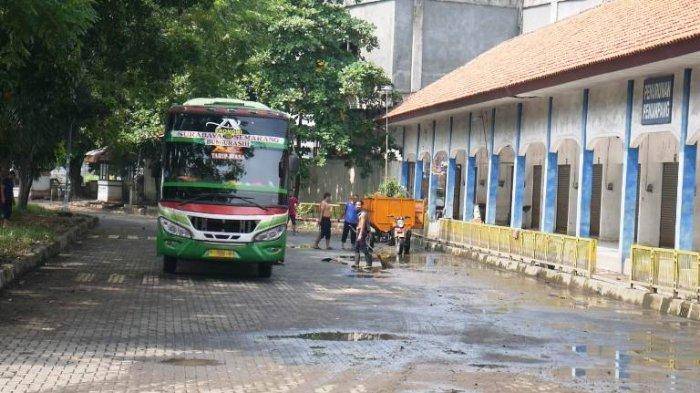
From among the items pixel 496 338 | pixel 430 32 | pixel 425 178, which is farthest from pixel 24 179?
pixel 496 338

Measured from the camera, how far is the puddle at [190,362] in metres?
10.4

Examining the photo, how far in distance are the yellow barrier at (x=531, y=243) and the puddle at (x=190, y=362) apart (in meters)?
13.2

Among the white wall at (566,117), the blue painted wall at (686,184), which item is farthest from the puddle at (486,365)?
the white wall at (566,117)

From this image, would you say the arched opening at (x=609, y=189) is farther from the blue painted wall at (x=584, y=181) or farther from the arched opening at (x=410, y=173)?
the arched opening at (x=410, y=173)

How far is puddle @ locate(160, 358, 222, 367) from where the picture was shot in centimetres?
1043

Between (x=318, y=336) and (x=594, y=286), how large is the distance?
9997 mm

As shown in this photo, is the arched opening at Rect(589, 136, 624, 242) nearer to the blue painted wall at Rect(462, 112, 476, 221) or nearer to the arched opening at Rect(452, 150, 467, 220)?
the blue painted wall at Rect(462, 112, 476, 221)

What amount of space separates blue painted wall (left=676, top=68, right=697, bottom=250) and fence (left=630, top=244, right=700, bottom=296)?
1.97 meters

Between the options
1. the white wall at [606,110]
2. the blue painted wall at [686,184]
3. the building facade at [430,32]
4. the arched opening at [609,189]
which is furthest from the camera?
the building facade at [430,32]

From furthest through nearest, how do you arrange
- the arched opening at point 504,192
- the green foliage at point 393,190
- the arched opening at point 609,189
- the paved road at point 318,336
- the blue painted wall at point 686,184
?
the arched opening at point 504,192 < the green foliage at point 393,190 < the arched opening at point 609,189 < the blue painted wall at point 686,184 < the paved road at point 318,336

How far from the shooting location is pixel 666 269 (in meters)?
18.5

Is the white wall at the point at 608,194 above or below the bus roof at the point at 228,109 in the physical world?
below

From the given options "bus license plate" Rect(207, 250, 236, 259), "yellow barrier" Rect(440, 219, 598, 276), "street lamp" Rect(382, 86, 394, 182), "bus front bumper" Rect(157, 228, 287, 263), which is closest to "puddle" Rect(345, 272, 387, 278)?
"bus front bumper" Rect(157, 228, 287, 263)

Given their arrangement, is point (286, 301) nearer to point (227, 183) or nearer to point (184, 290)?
point (184, 290)
